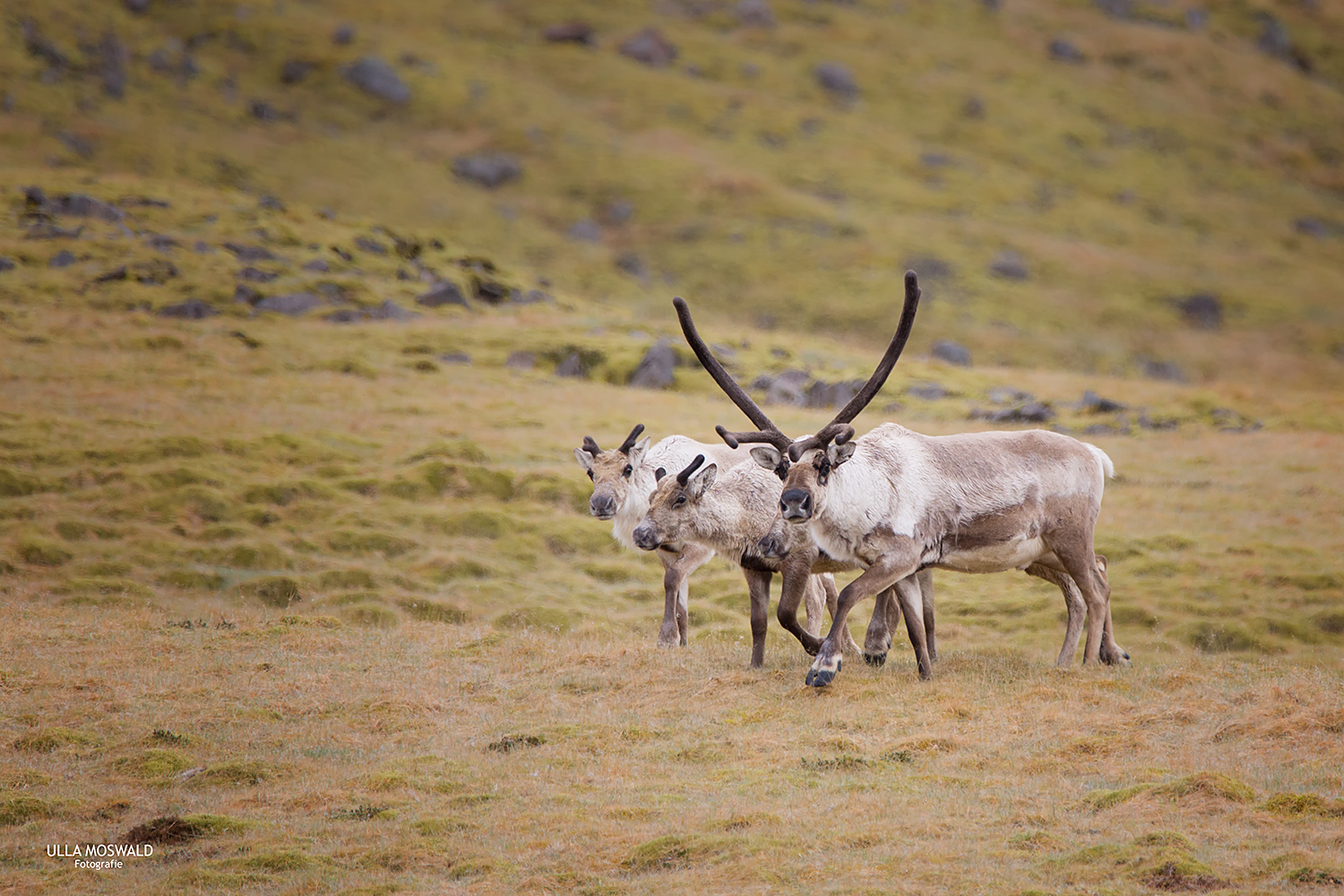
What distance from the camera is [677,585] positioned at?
1794cm

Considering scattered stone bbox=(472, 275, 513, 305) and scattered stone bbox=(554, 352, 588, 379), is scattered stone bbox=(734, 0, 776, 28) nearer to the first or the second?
scattered stone bbox=(472, 275, 513, 305)

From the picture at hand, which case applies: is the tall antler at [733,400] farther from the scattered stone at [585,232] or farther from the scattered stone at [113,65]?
the scattered stone at [113,65]

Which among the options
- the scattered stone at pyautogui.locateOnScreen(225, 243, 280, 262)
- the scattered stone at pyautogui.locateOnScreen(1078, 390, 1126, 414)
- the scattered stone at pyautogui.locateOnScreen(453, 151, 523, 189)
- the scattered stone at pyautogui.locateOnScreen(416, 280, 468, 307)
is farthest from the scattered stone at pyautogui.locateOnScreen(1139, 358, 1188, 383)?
the scattered stone at pyautogui.locateOnScreen(453, 151, 523, 189)

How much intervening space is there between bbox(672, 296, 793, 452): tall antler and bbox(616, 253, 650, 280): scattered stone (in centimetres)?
6349

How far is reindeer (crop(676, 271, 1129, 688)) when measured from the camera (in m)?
15.0

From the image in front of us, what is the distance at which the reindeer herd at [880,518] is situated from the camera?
598 inches

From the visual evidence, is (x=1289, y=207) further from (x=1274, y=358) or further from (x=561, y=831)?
(x=561, y=831)

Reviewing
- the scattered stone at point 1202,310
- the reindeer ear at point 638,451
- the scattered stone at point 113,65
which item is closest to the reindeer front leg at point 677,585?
the reindeer ear at point 638,451

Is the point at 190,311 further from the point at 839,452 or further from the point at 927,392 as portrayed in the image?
the point at 839,452

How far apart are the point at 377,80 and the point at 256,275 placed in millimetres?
52706

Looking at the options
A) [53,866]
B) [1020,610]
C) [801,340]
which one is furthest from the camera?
[801,340]

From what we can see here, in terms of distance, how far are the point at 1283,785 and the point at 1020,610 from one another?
13.0 m

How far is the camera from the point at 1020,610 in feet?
79.4

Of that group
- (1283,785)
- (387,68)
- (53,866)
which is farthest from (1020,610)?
(387,68)
